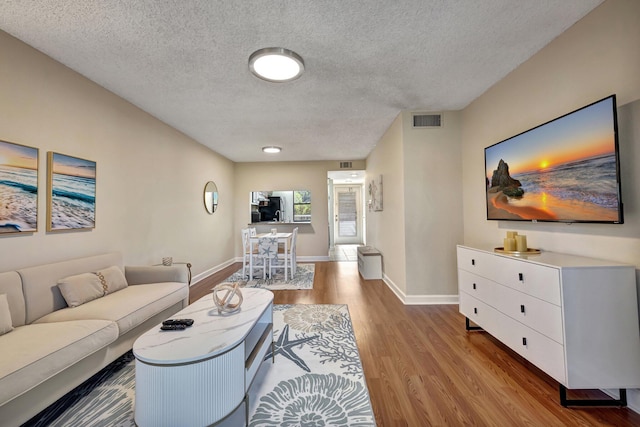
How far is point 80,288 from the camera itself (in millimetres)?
2104

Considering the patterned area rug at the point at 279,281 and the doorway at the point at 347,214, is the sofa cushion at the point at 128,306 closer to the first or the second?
the patterned area rug at the point at 279,281

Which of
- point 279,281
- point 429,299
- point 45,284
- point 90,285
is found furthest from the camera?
point 279,281

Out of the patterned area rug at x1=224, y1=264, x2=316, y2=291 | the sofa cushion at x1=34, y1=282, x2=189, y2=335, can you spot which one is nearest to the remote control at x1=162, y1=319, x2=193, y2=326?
the sofa cushion at x1=34, y1=282, x2=189, y2=335

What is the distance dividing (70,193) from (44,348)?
5.14 feet

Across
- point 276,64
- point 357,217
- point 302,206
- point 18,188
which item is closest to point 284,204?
point 302,206

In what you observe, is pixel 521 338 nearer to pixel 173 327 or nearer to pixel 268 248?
pixel 173 327

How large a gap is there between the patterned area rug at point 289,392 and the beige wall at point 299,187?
4.15m

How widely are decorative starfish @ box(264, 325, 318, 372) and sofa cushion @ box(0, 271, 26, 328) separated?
1760 millimetres

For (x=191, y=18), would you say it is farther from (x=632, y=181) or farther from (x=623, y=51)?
(x=632, y=181)

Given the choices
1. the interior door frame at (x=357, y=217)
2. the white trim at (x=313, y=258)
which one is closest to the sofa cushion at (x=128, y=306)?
the white trim at (x=313, y=258)

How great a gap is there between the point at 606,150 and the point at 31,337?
3761 mm

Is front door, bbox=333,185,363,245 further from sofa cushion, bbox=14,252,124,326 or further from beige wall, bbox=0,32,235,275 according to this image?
sofa cushion, bbox=14,252,124,326

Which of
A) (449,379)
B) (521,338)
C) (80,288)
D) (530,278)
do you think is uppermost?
(530,278)

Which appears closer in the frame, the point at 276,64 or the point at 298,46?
the point at 298,46
